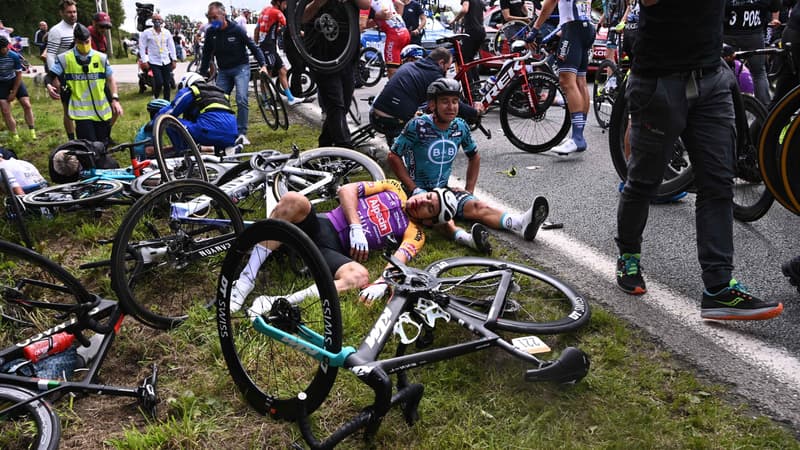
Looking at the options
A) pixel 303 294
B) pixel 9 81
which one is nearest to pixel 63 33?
pixel 9 81

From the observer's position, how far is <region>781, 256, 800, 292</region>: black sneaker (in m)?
3.34

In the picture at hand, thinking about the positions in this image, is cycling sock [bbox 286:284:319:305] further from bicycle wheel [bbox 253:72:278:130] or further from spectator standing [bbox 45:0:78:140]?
spectator standing [bbox 45:0:78:140]

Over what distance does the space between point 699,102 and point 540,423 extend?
1976mm

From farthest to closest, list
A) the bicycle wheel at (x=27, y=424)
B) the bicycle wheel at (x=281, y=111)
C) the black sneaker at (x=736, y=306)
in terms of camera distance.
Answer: the bicycle wheel at (x=281, y=111), the black sneaker at (x=736, y=306), the bicycle wheel at (x=27, y=424)

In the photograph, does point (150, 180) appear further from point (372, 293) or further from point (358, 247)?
point (372, 293)

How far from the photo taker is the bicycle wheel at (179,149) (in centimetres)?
512

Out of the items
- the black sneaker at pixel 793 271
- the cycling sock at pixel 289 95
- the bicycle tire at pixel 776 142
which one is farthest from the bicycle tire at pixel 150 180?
the cycling sock at pixel 289 95

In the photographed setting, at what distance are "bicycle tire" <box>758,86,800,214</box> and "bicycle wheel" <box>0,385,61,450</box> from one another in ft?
12.5

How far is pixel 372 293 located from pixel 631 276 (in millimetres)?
1580

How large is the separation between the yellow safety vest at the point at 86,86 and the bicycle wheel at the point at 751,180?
7.37 meters

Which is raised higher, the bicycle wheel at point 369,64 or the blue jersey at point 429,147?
the bicycle wheel at point 369,64

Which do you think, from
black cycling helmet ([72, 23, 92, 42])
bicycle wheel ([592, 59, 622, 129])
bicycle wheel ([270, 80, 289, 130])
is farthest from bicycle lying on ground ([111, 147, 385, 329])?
bicycle wheel ([592, 59, 622, 129])

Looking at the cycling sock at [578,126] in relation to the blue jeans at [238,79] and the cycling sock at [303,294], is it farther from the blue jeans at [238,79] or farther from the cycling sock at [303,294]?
the blue jeans at [238,79]

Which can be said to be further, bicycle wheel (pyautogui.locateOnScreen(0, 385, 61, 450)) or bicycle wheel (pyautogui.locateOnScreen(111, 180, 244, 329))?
bicycle wheel (pyautogui.locateOnScreen(111, 180, 244, 329))
